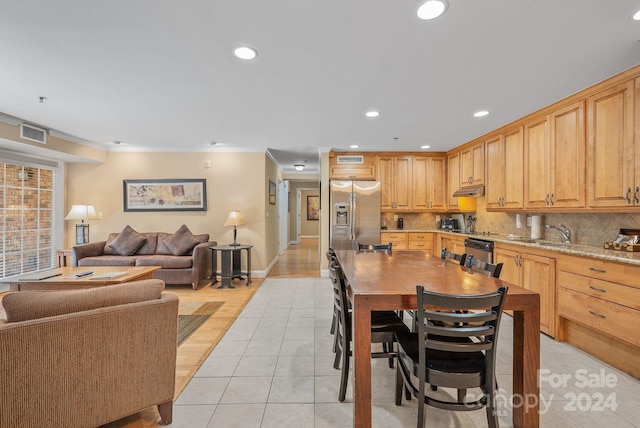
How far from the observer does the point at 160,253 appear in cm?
489

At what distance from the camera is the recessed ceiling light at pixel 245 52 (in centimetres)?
204

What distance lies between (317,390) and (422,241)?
3716 mm

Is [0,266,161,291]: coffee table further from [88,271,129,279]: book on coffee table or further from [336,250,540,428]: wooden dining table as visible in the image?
[336,250,540,428]: wooden dining table

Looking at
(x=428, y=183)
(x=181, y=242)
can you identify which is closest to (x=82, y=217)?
(x=181, y=242)

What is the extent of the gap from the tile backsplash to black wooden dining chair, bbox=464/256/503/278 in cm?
173

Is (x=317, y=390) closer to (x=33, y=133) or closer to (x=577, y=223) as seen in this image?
(x=577, y=223)

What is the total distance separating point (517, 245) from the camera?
10.4 ft

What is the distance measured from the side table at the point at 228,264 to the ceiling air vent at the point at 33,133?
2741 mm

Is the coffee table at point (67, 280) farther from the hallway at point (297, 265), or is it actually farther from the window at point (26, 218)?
the hallway at point (297, 265)

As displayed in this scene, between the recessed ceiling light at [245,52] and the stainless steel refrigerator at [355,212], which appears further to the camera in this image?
the stainless steel refrigerator at [355,212]

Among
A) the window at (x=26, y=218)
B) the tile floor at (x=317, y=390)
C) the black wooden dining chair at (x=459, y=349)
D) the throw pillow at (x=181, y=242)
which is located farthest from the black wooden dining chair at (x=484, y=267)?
the window at (x=26, y=218)

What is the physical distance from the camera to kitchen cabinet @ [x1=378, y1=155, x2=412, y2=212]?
17.6ft

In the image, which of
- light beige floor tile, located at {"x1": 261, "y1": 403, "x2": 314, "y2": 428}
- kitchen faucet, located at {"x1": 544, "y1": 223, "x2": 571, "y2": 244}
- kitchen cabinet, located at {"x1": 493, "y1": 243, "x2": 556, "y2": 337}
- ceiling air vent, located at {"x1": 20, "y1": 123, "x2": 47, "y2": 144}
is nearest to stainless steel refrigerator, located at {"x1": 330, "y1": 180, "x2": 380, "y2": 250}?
kitchen cabinet, located at {"x1": 493, "y1": 243, "x2": 556, "y2": 337}

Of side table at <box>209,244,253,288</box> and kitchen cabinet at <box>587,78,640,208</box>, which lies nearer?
kitchen cabinet at <box>587,78,640,208</box>
